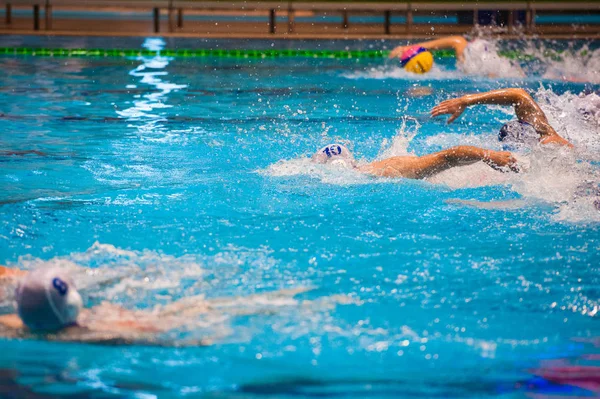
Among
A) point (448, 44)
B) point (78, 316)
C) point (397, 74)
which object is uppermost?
point (448, 44)

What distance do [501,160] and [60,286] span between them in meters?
2.51

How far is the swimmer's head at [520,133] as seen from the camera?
173 inches

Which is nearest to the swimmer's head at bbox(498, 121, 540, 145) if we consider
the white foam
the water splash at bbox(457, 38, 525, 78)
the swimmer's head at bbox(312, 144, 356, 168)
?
the swimmer's head at bbox(312, 144, 356, 168)

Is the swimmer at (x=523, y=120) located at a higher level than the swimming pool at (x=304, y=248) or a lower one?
higher

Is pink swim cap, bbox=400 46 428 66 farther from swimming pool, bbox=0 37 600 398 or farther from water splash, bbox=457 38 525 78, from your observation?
water splash, bbox=457 38 525 78

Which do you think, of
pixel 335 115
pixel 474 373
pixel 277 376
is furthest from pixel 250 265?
pixel 335 115

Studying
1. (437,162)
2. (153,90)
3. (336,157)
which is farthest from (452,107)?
(153,90)

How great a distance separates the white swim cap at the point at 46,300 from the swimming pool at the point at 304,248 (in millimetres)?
81

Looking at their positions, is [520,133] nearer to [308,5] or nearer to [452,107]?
[452,107]

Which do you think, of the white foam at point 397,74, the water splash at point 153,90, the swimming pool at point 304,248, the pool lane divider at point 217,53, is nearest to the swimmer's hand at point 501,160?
the swimming pool at point 304,248

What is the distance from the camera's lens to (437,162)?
421cm

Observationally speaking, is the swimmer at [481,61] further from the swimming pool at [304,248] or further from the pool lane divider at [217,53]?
the swimming pool at [304,248]

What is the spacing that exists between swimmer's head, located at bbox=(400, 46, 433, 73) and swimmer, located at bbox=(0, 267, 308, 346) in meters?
5.15

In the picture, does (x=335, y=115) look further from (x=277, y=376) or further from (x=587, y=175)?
(x=277, y=376)
